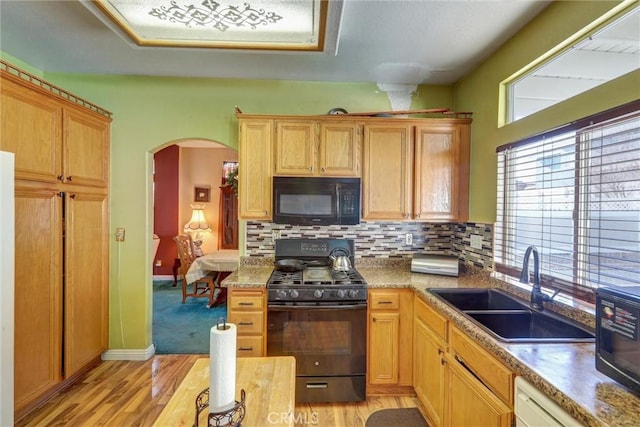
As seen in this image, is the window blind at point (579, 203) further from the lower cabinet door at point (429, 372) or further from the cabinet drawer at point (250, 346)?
the cabinet drawer at point (250, 346)

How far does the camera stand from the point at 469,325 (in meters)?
1.47

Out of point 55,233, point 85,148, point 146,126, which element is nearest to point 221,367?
point 55,233

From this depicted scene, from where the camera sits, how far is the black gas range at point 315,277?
215cm

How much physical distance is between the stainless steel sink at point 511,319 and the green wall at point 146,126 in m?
2.00

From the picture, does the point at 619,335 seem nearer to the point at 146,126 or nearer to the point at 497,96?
the point at 497,96

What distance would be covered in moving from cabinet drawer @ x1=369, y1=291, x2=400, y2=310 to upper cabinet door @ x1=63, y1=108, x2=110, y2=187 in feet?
8.20

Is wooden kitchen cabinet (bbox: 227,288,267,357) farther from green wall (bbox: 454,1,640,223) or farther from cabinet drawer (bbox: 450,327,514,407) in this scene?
green wall (bbox: 454,1,640,223)

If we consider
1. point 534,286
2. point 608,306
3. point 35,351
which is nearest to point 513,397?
point 608,306

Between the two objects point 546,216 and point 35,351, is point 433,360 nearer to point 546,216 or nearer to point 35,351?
point 546,216

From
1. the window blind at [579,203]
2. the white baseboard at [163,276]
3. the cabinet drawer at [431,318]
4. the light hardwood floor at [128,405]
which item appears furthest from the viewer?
the white baseboard at [163,276]

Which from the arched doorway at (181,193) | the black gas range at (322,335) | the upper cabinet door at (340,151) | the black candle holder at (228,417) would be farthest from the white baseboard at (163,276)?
the black candle holder at (228,417)

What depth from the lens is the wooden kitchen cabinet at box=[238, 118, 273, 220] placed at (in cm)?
250

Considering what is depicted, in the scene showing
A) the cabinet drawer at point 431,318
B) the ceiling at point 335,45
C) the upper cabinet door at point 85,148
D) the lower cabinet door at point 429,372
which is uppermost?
the ceiling at point 335,45

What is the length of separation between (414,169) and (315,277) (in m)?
1.25
